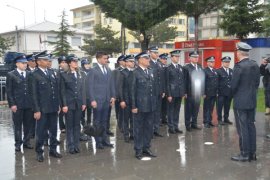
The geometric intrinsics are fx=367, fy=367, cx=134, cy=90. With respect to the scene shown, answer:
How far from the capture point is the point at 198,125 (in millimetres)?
10453

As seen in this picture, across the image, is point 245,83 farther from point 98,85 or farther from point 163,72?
point 163,72

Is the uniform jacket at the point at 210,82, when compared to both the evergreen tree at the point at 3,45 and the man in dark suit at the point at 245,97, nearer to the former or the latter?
the man in dark suit at the point at 245,97

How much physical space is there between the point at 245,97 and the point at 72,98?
3352 mm

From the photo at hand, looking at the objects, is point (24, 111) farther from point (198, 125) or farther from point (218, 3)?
point (218, 3)

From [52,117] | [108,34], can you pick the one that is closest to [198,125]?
[52,117]

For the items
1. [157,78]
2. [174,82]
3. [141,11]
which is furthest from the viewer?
[141,11]

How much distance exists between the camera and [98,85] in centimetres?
775

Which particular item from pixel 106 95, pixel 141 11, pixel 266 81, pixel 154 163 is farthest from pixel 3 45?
pixel 154 163

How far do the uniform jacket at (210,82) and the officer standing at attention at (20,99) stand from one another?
4.81 m

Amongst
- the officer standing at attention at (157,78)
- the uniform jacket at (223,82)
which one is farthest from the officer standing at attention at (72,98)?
the uniform jacket at (223,82)

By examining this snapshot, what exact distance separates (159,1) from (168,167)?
51.7ft

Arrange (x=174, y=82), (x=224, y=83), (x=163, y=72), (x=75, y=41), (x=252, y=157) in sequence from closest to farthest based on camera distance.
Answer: (x=252, y=157), (x=174, y=82), (x=163, y=72), (x=224, y=83), (x=75, y=41)

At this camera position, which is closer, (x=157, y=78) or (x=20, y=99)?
(x=20, y=99)

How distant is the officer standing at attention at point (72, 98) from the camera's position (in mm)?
7363
